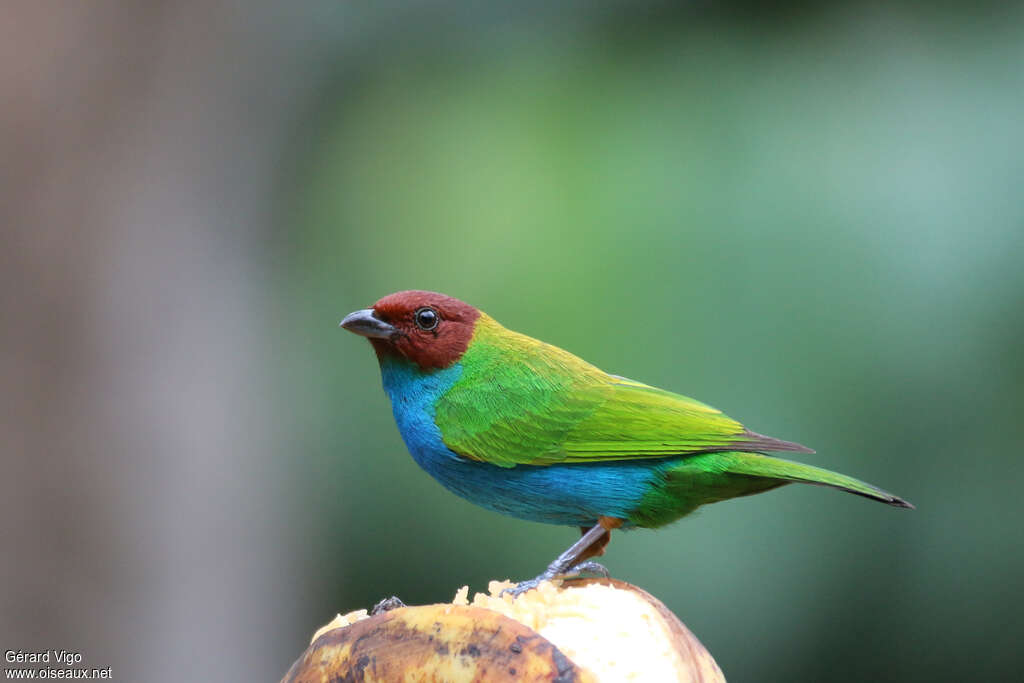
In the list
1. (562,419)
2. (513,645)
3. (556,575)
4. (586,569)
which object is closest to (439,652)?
(513,645)

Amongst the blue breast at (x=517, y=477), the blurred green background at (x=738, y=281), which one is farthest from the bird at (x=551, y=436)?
the blurred green background at (x=738, y=281)

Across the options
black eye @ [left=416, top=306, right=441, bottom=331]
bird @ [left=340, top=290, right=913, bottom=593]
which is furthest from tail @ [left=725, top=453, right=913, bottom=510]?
black eye @ [left=416, top=306, right=441, bottom=331]

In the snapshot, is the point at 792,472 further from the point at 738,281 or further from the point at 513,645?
the point at 738,281

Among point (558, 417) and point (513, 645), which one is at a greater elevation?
point (558, 417)

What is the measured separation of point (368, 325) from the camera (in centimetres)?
282

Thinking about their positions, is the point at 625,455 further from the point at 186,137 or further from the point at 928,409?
the point at 186,137

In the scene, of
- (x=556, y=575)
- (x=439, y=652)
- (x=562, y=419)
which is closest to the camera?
(x=439, y=652)

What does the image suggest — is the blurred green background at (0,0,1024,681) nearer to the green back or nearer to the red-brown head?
the green back

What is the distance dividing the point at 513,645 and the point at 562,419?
96 centimetres

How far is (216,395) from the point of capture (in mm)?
6055

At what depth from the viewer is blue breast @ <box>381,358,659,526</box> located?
2758 millimetres

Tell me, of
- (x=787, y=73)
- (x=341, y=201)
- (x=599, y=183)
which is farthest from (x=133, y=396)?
(x=787, y=73)

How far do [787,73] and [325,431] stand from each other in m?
3.05

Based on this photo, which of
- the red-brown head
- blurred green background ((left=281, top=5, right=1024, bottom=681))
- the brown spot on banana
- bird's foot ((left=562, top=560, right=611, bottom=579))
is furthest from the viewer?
blurred green background ((left=281, top=5, right=1024, bottom=681))
